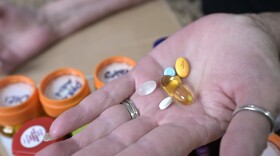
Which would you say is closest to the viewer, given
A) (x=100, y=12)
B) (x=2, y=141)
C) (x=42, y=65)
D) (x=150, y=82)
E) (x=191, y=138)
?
(x=191, y=138)

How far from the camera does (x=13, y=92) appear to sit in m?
0.76

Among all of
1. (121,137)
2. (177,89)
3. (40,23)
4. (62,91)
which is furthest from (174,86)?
(40,23)

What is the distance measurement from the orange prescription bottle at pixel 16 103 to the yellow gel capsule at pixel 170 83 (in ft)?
0.88

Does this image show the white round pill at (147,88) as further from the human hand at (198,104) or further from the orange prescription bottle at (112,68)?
the orange prescription bottle at (112,68)

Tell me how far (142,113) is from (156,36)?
441 mm

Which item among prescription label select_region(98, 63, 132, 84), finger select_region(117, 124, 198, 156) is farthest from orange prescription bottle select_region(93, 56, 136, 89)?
finger select_region(117, 124, 198, 156)

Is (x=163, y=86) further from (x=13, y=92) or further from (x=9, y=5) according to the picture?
(x=9, y=5)

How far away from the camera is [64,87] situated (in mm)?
750

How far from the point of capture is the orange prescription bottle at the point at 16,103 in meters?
0.70

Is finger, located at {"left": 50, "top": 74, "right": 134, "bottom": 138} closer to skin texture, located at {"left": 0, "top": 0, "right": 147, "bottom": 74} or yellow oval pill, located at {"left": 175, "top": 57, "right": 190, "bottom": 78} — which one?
yellow oval pill, located at {"left": 175, "top": 57, "right": 190, "bottom": 78}

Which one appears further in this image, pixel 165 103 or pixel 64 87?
pixel 64 87

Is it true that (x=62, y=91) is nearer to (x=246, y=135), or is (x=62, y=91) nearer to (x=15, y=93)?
(x=15, y=93)

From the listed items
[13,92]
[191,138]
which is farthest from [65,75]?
[191,138]

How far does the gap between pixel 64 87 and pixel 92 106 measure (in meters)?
0.21
